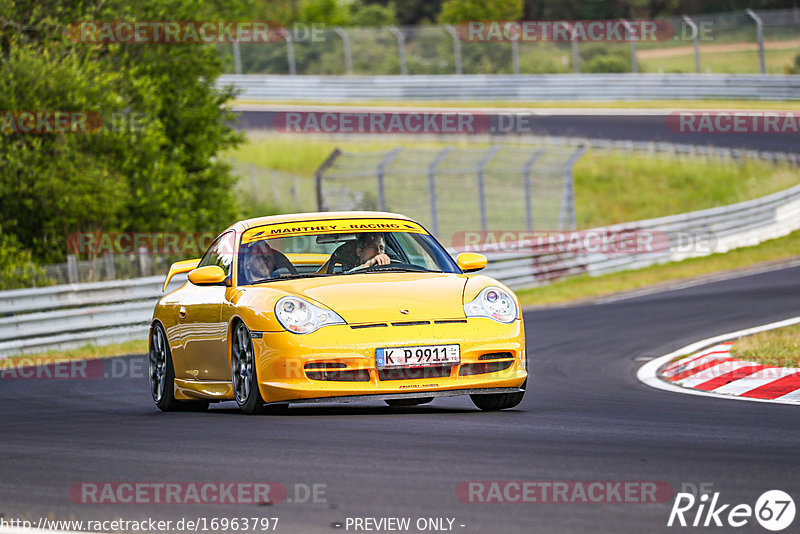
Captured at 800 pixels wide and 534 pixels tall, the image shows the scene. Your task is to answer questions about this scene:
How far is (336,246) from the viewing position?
9523mm

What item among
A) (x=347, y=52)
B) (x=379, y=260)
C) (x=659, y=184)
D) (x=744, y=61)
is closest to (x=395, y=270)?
(x=379, y=260)

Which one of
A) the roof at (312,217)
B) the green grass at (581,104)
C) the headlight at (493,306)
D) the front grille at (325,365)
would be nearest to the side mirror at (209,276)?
the roof at (312,217)

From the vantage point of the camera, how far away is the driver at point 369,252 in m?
9.24

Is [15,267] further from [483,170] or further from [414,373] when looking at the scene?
[414,373]

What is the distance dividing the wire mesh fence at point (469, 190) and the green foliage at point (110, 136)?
267 centimetres

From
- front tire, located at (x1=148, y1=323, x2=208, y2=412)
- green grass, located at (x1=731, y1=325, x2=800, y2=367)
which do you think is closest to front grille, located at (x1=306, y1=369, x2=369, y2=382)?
front tire, located at (x1=148, y1=323, x2=208, y2=412)

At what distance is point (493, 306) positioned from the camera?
8523mm

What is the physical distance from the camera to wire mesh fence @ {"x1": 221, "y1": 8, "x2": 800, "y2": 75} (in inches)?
1551

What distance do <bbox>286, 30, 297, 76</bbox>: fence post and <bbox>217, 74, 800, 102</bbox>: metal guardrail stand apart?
1.13ft

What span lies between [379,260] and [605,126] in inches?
1228

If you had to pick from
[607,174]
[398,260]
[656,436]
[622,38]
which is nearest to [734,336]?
[398,260]

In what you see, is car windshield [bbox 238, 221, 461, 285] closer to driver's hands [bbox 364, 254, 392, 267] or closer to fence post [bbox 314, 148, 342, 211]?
driver's hands [bbox 364, 254, 392, 267]

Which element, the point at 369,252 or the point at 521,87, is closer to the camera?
the point at 369,252

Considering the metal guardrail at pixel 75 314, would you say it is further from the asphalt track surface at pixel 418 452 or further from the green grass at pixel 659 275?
the green grass at pixel 659 275
